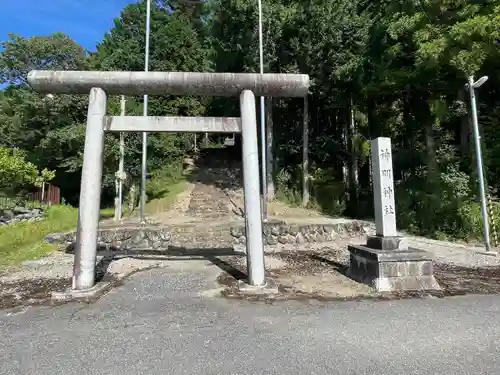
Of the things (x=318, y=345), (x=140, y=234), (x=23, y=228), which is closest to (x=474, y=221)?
(x=318, y=345)

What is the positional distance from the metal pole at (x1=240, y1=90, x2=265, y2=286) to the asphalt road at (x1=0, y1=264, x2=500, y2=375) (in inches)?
30.6

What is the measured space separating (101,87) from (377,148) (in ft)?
16.1

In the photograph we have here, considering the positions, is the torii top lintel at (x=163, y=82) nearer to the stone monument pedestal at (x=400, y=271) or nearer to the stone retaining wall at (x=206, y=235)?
the stone monument pedestal at (x=400, y=271)

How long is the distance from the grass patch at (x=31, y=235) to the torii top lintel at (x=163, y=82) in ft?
15.7

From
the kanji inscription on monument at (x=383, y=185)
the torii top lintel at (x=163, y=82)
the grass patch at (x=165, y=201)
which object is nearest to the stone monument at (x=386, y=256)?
the kanji inscription on monument at (x=383, y=185)

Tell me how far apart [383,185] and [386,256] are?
1383 millimetres

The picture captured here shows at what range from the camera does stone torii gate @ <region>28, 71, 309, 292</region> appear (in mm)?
5312

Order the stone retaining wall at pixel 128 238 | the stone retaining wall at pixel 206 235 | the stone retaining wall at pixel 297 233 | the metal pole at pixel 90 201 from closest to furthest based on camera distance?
1. the metal pole at pixel 90 201
2. the stone retaining wall at pixel 128 238
3. the stone retaining wall at pixel 206 235
4. the stone retaining wall at pixel 297 233

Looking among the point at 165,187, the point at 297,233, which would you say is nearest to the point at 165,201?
the point at 165,187

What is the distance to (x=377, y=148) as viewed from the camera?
20.8 ft

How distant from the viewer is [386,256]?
5.49m

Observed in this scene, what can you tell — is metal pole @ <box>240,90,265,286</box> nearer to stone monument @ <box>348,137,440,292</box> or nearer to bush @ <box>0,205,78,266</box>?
stone monument @ <box>348,137,440,292</box>

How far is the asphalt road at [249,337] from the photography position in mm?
2980

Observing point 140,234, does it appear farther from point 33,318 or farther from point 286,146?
point 286,146
